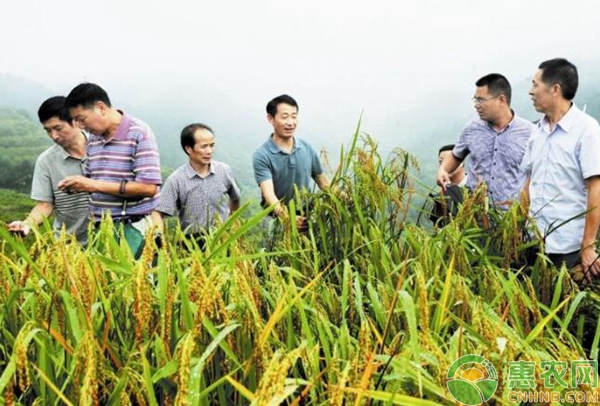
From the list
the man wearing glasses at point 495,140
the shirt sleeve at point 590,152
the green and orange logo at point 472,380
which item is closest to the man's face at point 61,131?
the man wearing glasses at point 495,140

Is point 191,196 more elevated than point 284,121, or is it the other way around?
point 284,121

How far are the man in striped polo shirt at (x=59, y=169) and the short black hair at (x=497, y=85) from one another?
97.1 inches

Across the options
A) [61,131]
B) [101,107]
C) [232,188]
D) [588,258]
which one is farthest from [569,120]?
[61,131]

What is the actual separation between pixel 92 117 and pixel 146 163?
35cm

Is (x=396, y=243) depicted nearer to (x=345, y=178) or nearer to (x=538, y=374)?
(x=345, y=178)

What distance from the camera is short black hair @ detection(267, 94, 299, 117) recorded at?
12.2 feet

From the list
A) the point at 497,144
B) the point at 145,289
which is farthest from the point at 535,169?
the point at 145,289

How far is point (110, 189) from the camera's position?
9.16 feet

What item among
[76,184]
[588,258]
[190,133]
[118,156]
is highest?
[190,133]

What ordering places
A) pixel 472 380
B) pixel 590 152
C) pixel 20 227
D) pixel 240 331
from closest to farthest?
pixel 472 380 < pixel 240 331 < pixel 20 227 < pixel 590 152

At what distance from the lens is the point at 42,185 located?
10.4 ft

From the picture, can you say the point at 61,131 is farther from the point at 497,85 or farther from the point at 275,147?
the point at 497,85

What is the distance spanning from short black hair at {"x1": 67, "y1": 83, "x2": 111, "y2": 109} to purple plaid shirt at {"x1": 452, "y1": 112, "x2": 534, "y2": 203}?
7.18 feet

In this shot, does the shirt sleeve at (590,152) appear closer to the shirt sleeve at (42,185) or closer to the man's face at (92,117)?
the man's face at (92,117)
